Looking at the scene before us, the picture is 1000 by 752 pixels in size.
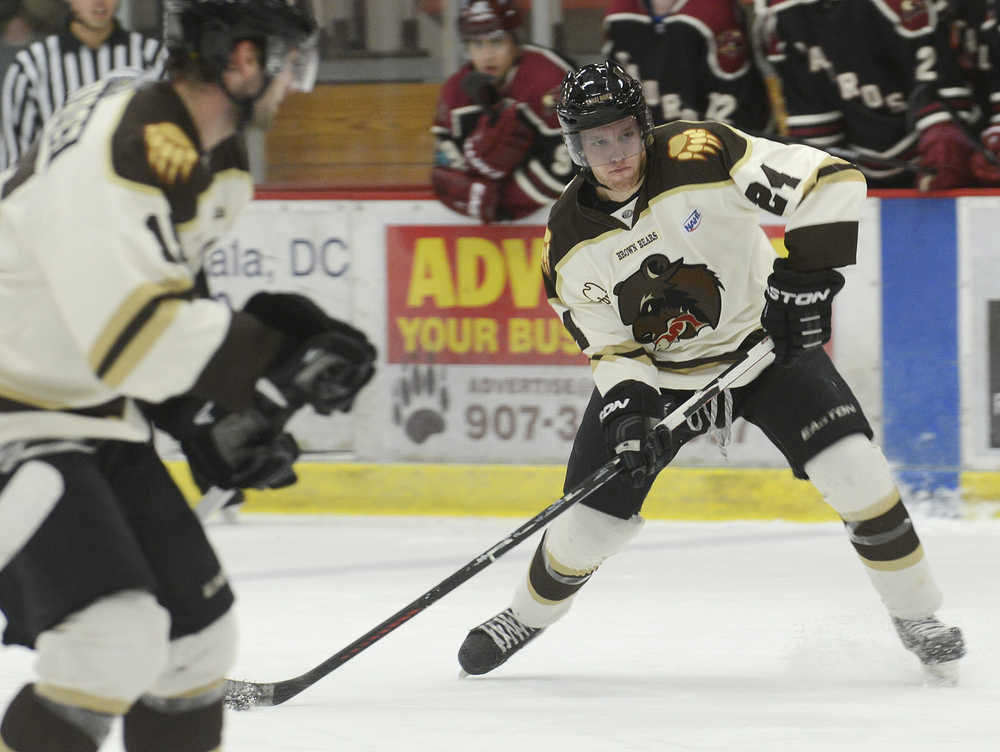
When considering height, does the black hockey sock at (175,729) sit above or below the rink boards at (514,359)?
above

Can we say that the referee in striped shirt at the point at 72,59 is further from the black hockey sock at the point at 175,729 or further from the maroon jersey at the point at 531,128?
the black hockey sock at the point at 175,729

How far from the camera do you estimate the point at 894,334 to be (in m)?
4.65

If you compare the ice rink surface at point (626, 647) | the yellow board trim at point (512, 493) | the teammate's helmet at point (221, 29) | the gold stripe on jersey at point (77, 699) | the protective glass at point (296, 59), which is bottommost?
the yellow board trim at point (512, 493)

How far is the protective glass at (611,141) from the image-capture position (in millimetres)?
2916

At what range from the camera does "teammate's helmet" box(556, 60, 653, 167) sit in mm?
2896

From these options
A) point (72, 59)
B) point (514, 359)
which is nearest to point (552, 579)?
point (514, 359)

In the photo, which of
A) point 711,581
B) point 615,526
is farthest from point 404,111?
point 615,526

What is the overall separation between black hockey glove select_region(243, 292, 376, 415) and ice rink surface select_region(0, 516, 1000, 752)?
0.91m

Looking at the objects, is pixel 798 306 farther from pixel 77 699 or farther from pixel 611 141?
pixel 77 699

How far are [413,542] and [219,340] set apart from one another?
9.47ft

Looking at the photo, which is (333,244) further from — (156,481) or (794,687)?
(156,481)

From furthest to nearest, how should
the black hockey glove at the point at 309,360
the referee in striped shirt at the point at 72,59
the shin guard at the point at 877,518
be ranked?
the referee in striped shirt at the point at 72,59
the shin guard at the point at 877,518
the black hockey glove at the point at 309,360

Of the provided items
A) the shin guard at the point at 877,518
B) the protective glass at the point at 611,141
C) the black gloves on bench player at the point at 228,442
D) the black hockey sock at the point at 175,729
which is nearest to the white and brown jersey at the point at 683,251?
the protective glass at the point at 611,141

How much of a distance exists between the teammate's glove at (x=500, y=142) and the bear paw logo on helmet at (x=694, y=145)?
1885 millimetres
